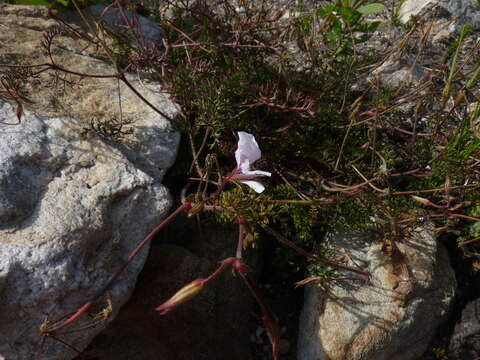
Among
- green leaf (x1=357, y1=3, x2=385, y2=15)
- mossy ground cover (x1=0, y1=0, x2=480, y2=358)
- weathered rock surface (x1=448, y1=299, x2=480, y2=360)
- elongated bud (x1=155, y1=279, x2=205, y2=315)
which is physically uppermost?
green leaf (x1=357, y1=3, x2=385, y2=15)

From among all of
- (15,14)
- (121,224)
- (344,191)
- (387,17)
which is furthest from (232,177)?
(387,17)

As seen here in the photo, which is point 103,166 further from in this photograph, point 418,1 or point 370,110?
point 418,1

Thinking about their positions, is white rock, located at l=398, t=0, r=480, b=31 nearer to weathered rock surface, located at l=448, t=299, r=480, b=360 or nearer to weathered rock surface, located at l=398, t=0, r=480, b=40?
weathered rock surface, located at l=398, t=0, r=480, b=40

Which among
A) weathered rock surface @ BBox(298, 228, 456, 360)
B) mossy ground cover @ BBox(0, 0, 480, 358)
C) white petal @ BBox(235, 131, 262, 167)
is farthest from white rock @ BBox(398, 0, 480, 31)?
white petal @ BBox(235, 131, 262, 167)

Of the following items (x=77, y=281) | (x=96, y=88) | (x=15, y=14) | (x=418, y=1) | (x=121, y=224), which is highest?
(x=418, y=1)

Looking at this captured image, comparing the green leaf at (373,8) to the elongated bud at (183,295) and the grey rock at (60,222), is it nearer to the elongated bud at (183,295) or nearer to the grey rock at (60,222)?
the grey rock at (60,222)
